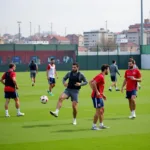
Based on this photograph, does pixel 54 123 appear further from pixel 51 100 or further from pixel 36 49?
pixel 36 49

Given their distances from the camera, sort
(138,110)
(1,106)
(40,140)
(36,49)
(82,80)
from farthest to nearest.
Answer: (36,49)
(1,106)
(138,110)
(82,80)
(40,140)

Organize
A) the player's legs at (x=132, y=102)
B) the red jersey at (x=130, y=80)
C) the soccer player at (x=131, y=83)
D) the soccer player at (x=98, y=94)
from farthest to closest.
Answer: the red jersey at (x=130, y=80)
the soccer player at (x=131, y=83)
the player's legs at (x=132, y=102)
the soccer player at (x=98, y=94)

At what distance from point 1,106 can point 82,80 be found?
629 centimetres

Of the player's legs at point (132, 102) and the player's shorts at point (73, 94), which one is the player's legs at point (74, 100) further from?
the player's legs at point (132, 102)

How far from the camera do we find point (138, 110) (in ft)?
59.9

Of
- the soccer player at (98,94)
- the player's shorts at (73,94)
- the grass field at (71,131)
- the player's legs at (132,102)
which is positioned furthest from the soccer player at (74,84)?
the player's legs at (132,102)

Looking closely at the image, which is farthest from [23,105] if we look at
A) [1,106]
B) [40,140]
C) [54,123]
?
[40,140]

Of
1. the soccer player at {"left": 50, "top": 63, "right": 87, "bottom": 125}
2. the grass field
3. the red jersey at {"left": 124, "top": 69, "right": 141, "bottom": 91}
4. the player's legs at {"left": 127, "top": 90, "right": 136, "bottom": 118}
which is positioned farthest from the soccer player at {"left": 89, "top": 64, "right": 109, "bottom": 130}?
the red jersey at {"left": 124, "top": 69, "right": 141, "bottom": 91}

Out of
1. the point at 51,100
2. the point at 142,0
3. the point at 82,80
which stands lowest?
the point at 51,100

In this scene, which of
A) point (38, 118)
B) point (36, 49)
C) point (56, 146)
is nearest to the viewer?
point (56, 146)

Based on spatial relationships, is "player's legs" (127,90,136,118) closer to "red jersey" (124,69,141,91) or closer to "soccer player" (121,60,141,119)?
"soccer player" (121,60,141,119)

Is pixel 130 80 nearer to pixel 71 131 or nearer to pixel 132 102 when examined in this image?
pixel 132 102

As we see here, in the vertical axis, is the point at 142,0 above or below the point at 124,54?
above

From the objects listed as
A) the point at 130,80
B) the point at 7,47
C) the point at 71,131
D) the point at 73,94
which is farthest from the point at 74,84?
the point at 7,47
